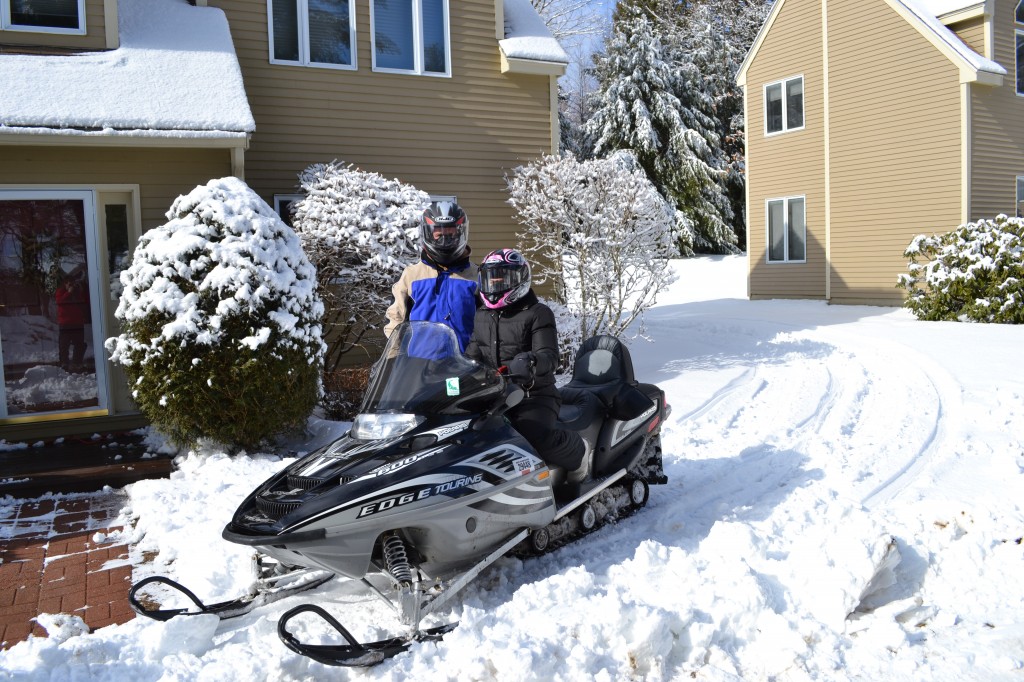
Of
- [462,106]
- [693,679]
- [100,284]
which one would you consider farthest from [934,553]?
[462,106]

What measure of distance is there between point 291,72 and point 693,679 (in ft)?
31.2

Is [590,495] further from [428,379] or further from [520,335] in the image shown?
[428,379]

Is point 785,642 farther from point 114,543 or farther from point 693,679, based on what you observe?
point 114,543

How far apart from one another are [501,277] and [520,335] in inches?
13.2

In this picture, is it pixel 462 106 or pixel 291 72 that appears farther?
pixel 462 106

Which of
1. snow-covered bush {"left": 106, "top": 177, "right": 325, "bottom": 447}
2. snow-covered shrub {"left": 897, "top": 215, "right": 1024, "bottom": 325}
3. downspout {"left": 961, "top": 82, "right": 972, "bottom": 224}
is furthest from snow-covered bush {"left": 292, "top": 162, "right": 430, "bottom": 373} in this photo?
downspout {"left": 961, "top": 82, "right": 972, "bottom": 224}

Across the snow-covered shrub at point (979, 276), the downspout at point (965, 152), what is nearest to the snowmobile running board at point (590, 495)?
the snow-covered shrub at point (979, 276)

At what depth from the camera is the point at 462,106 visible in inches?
456

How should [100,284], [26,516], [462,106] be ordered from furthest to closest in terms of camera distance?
[462,106]
[100,284]
[26,516]

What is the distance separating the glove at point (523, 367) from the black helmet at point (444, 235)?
1090 millimetres

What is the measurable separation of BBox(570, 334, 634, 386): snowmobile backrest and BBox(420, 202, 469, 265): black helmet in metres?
1.20

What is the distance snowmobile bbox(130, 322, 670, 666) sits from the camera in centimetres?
339

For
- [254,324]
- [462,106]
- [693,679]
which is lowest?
[693,679]

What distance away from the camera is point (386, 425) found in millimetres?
3762
